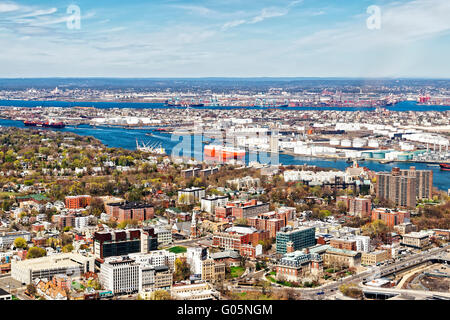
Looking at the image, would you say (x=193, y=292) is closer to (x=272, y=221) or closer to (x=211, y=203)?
(x=272, y=221)

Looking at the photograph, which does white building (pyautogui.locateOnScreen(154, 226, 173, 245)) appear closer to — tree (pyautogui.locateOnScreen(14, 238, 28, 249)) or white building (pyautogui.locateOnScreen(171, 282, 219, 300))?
tree (pyautogui.locateOnScreen(14, 238, 28, 249))

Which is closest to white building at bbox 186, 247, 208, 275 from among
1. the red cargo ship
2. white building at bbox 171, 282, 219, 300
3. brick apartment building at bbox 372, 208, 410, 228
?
white building at bbox 171, 282, 219, 300

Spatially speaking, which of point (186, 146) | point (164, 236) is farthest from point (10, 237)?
point (186, 146)

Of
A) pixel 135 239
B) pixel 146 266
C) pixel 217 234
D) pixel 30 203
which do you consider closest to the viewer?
pixel 146 266

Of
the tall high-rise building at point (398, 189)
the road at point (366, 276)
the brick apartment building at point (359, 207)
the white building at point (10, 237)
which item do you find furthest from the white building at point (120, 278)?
the tall high-rise building at point (398, 189)

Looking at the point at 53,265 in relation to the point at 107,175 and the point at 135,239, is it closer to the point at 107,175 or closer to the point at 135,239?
the point at 135,239
